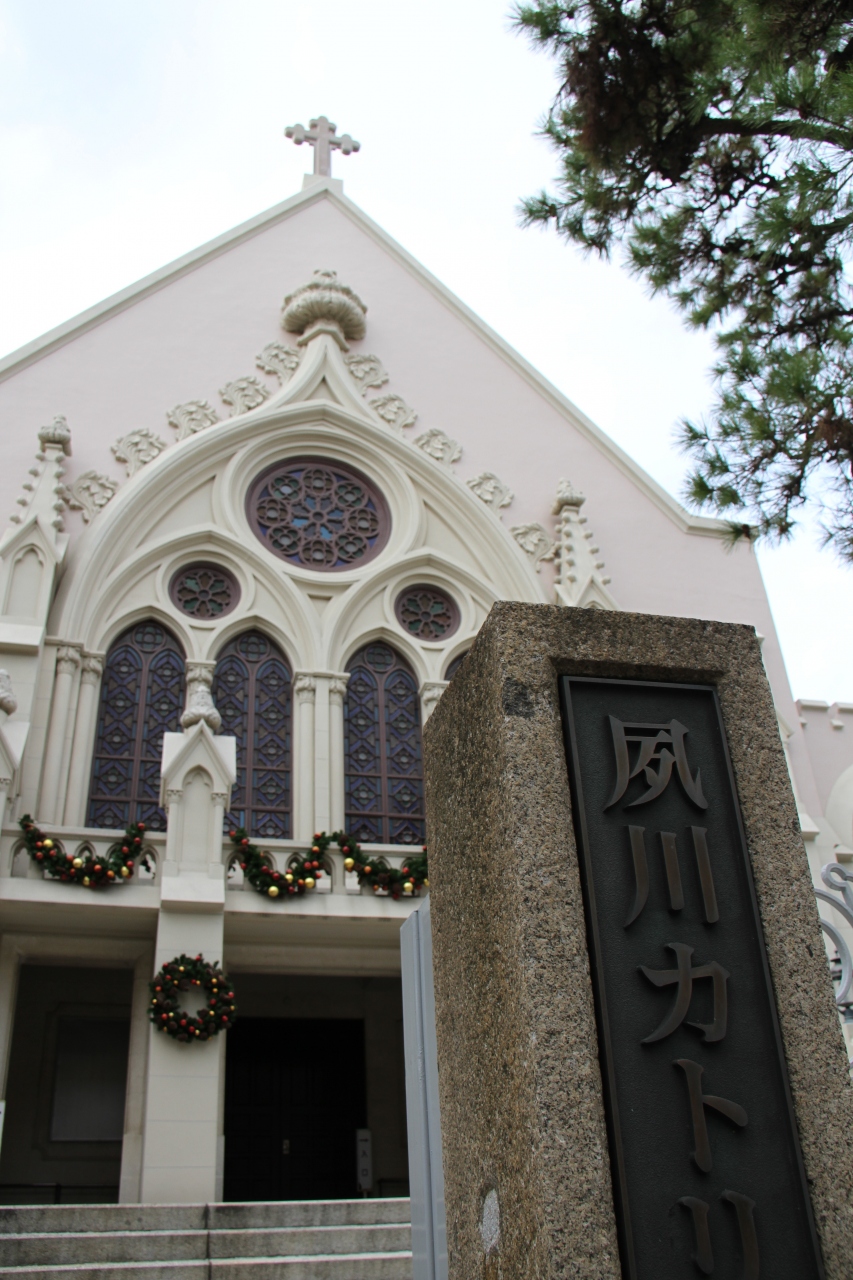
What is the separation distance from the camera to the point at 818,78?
6004 mm

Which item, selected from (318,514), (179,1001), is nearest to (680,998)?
(179,1001)

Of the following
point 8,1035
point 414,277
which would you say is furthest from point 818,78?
point 414,277

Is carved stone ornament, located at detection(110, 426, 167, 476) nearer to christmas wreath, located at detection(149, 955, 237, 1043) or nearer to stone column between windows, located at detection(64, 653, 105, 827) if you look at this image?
stone column between windows, located at detection(64, 653, 105, 827)

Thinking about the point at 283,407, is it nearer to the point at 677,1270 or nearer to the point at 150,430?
the point at 150,430

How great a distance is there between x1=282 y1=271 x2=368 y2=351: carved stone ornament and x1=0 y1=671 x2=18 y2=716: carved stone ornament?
7350 mm

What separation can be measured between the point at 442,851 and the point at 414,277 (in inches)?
632

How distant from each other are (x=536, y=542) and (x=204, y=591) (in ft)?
15.2

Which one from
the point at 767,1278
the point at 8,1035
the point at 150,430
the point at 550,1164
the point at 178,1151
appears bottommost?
the point at 767,1278

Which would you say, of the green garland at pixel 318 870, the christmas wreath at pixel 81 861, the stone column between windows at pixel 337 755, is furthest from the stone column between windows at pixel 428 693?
the christmas wreath at pixel 81 861

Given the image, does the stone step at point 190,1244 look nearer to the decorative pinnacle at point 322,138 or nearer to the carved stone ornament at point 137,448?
the carved stone ornament at point 137,448

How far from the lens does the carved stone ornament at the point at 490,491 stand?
15.7 m

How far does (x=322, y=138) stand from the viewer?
19.5 metres

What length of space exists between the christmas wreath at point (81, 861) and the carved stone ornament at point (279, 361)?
25.5ft

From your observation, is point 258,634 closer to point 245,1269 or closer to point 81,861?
point 81,861
